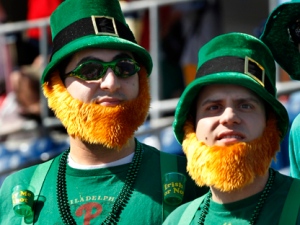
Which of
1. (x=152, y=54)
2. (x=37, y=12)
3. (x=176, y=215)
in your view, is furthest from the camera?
(x=37, y=12)

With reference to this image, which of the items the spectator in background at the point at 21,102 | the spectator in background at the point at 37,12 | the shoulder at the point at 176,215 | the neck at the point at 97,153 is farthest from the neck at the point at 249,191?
the spectator in background at the point at 37,12

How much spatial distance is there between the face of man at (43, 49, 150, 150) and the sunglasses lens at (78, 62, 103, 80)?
0.05 feet

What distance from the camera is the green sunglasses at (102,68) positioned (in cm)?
570

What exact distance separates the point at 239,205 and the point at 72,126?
1.07 meters

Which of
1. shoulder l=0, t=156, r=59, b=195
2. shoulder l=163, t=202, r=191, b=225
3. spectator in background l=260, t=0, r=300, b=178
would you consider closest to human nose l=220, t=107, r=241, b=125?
shoulder l=163, t=202, r=191, b=225

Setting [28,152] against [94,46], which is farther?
[28,152]

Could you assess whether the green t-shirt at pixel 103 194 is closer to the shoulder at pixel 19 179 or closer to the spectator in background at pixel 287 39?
the shoulder at pixel 19 179

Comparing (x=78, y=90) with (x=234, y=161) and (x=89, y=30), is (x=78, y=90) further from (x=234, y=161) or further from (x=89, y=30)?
(x=234, y=161)

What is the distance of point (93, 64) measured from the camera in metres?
5.71

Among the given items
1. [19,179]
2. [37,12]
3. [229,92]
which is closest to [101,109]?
[19,179]

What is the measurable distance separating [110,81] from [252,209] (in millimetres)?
1065

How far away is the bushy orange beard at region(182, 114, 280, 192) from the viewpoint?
16.4 feet

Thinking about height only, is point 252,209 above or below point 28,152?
above

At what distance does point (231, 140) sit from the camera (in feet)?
16.5
